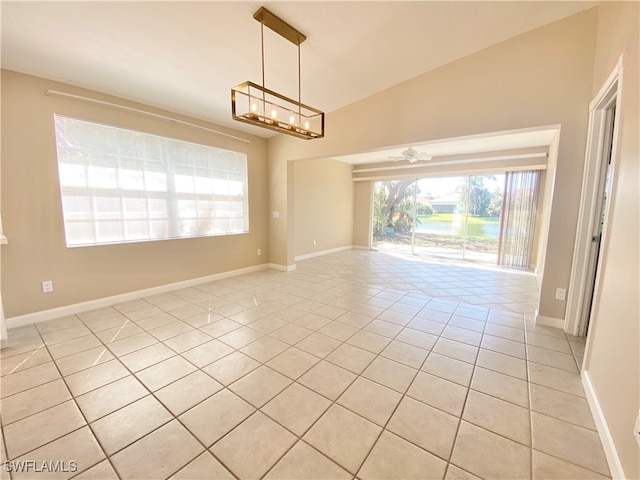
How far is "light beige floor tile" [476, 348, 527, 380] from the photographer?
2.02m

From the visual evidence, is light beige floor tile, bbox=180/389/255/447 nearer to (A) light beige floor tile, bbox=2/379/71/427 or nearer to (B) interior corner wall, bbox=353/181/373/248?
(A) light beige floor tile, bbox=2/379/71/427

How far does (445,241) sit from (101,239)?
6.95 metres

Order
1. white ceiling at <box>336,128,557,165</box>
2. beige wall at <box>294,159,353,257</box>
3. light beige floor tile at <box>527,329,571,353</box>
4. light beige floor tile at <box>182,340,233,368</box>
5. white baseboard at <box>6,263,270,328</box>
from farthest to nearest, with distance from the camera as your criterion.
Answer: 1. beige wall at <box>294,159,353,257</box>
2. white ceiling at <box>336,128,557,165</box>
3. white baseboard at <box>6,263,270,328</box>
4. light beige floor tile at <box>527,329,571,353</box>
5. light beige floor tile at <box>182,340,233,368</box>

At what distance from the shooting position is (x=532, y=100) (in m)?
2.62

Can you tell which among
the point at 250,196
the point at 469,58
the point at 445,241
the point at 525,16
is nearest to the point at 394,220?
the point at 445,241

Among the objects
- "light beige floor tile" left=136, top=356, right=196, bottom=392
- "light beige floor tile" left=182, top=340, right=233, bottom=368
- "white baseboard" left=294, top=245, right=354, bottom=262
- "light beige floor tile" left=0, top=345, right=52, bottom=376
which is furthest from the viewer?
"white baseboard" left=294, top=245, right=354, bottom=262

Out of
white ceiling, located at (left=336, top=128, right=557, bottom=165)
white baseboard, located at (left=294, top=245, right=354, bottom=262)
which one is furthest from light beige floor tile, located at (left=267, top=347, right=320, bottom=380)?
white baseboard, located at (left=294, top=245, right=354, bottom=262)

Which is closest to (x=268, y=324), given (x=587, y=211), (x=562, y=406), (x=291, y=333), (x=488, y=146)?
(x=291, y=333)

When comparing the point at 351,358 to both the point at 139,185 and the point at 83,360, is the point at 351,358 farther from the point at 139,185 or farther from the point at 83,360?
the point at 139,185

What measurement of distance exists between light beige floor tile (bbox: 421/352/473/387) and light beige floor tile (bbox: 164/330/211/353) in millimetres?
1976

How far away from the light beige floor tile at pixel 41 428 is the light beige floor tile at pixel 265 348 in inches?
42.6

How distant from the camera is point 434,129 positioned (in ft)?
10.4

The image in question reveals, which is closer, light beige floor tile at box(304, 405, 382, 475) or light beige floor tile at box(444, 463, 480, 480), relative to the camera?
light beige floor tile at box(444, 463, 480, 480)

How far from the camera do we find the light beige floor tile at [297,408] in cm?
152
